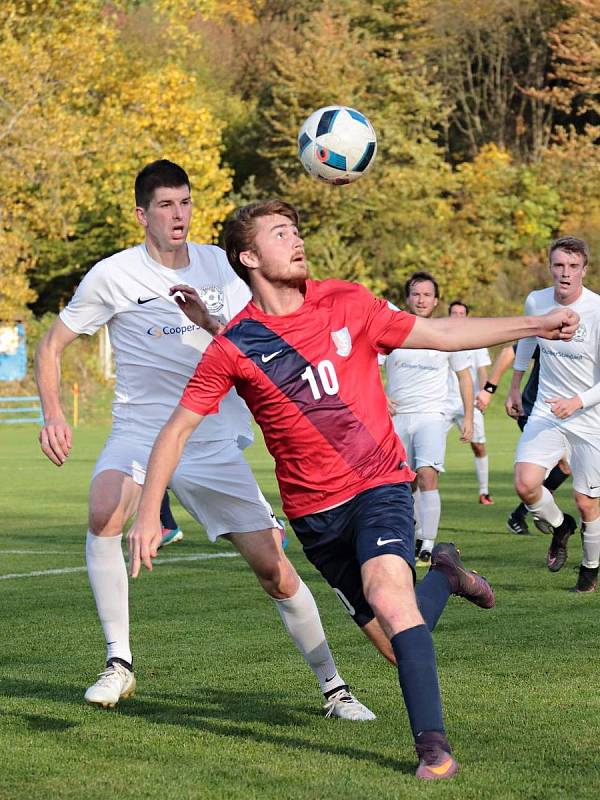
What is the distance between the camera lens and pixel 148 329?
276 inches

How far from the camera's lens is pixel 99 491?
22.1 ft

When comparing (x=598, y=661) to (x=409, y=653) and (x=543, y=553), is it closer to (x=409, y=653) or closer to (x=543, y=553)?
(x=409, y=653)

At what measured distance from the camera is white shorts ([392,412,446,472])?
41.4 feet

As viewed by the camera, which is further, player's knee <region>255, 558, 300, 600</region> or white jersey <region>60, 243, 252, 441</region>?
white jersey <region>60, 243, 252, 441</region>

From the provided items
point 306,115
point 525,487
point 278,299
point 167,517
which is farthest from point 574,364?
point 306,115

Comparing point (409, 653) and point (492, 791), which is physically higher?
point (409, 653)

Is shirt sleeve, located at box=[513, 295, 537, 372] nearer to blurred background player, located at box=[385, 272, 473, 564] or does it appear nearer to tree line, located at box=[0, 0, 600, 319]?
blurred background player, located at box=[385, 272, 473, 564]

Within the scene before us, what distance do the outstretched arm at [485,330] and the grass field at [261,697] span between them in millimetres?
1483

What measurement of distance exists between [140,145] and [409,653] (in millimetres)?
34563

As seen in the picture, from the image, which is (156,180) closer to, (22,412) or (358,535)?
(358,535)

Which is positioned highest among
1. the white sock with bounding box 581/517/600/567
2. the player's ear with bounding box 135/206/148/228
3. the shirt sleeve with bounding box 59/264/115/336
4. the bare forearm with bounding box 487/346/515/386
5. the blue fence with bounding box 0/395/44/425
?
the player's ear with bounding box 135/206/148/228

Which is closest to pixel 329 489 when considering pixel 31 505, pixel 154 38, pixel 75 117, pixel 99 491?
pixel 99 491

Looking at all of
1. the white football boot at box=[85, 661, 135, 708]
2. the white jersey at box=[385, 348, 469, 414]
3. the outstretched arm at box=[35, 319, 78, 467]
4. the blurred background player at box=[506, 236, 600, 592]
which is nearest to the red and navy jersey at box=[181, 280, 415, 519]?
the outstretched arm at box=[35, 319, 78, 467]

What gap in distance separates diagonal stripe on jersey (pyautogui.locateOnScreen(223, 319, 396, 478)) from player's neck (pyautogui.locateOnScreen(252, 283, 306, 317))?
103 millimetres
